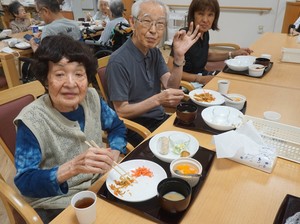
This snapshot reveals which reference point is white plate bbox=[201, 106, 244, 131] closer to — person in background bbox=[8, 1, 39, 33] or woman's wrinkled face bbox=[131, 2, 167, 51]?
woman's wrinkled face bbox=[131, 2, 167, 51]

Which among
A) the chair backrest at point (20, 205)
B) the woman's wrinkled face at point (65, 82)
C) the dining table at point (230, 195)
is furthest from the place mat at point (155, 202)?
the woman's wrinkled face at point (65, 82)

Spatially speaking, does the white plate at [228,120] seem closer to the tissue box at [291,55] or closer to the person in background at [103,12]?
the tissue box at [291,55]

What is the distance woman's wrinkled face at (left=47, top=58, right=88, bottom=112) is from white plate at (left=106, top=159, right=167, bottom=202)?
1.18ft

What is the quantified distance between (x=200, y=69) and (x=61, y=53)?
176cm

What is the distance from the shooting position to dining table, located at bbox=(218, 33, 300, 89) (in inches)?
72.3

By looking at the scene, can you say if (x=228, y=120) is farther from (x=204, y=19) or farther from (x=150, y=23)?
(x=204, y=19)

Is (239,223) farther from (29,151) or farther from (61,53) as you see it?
(61,53)

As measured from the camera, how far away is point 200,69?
8.28 ft

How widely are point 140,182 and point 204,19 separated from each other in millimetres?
1790

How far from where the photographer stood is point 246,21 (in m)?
5.09

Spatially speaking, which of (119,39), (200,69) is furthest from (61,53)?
(119,39)

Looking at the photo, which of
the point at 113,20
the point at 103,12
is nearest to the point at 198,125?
the point at 113,20

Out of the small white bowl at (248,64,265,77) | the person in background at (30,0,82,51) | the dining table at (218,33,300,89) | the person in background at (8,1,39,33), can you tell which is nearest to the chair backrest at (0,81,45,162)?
the dining table at (218,33,300,89)

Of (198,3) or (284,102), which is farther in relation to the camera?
(198,3)
